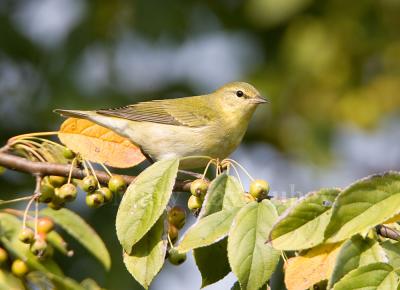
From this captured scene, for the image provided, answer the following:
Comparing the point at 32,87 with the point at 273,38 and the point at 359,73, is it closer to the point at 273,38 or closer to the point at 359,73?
the point at 273,38

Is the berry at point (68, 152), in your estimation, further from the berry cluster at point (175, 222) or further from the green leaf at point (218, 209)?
the green leaf at point (218, 209)

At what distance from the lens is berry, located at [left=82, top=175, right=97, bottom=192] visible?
2.87 metres

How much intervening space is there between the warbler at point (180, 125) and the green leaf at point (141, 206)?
58.6 inches

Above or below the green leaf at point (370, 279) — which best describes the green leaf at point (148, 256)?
below

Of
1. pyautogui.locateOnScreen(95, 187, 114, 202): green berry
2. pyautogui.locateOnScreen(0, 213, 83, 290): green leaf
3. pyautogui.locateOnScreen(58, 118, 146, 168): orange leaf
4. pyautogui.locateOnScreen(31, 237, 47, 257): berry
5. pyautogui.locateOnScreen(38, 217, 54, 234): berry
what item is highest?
pyautogui.locateOnScreen(58, 118, 146, 168): orange leaf

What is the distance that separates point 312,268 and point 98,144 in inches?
50.8

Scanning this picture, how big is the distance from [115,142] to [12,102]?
3.95 meters

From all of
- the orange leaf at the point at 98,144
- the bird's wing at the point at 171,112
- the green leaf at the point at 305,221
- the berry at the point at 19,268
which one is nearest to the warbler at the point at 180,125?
the bird's wing at the point at 171,112

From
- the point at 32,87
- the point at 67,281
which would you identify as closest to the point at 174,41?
the point at 32,87

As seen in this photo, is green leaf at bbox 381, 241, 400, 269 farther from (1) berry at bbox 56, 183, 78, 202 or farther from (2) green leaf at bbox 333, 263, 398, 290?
(1) berry at bbox 56, 183, 78, 202

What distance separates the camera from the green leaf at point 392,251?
7.31ft

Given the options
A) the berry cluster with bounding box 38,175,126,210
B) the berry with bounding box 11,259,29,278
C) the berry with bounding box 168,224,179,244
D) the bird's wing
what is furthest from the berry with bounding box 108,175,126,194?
the bird's wing

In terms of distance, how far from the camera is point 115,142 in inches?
131

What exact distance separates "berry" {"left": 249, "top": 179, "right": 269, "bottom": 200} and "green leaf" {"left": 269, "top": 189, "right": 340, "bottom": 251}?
282 mm
